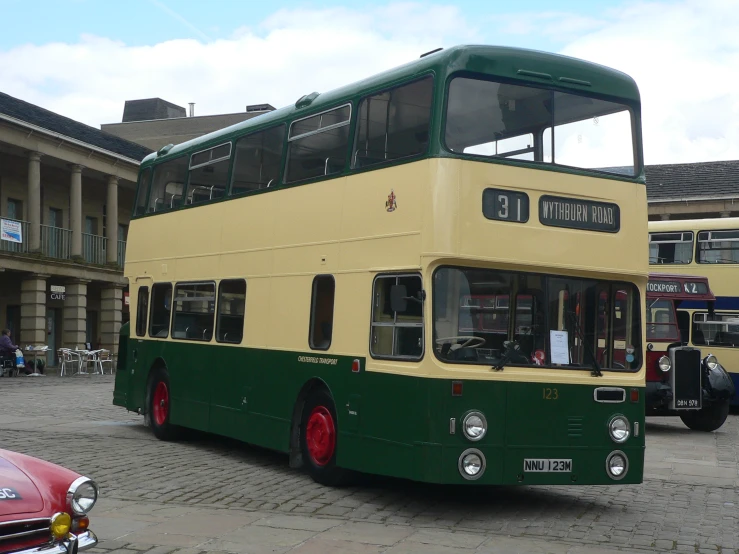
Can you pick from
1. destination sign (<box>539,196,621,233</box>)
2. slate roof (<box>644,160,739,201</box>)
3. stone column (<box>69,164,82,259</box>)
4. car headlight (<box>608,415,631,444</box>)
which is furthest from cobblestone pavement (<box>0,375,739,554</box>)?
slate roof (<box>644,160,739,201</box>)

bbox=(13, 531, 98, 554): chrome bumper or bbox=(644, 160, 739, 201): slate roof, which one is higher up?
bbox=(644, 160, 739, 201): slate roof

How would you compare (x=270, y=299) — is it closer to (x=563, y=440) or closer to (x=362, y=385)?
(x=362, y=385)

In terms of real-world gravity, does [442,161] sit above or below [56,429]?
above

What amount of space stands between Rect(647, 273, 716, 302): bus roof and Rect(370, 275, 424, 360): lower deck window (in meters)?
11.1

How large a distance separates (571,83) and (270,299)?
4.50 m

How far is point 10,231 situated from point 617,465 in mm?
33388

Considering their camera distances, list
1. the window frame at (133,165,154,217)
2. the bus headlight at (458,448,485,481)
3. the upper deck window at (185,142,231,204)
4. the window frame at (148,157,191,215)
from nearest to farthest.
A: 1. the bus headlight at (458,448,485,481)
2. the upper deck window at (185,142,231,204)
3. the window frame at (148,157,191,215)
4. the window frame at (133,165,154,217)

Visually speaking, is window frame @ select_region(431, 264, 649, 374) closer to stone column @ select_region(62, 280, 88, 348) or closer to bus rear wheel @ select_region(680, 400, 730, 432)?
bus rear wheel @ select_region(680, 400, 730, 432)

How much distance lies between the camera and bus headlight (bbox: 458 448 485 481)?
31.0 ft

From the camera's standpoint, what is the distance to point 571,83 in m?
10.4

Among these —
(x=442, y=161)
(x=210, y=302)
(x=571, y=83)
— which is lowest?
(x=210, y=302)

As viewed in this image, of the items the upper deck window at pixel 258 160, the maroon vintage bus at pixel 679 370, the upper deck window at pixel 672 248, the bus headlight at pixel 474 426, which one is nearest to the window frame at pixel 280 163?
the upper deck window at pixel 258 160

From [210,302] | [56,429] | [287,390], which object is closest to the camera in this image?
[287,390]

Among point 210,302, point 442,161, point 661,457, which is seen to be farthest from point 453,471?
point 661,457
